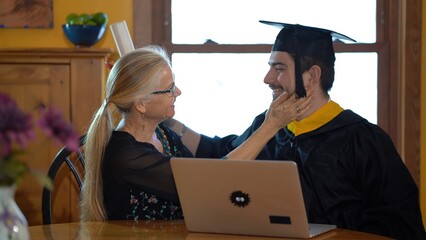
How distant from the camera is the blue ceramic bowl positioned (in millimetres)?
3945

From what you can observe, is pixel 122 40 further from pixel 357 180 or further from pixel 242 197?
pixel 242 197

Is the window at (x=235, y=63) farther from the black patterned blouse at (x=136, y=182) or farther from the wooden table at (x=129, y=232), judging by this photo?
the wooden table at (x=129, y=232)

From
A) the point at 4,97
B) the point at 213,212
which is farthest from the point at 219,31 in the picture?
the point at 4,97

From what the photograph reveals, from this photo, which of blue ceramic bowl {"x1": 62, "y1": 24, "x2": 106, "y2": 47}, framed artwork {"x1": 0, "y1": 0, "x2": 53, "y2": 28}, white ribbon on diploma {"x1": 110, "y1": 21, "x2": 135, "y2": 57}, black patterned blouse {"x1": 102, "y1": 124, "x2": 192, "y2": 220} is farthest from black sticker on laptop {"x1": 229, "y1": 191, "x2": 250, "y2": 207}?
framed artwork {"x1": 0, "y1": 0, "x2": 53, "y2": 28}

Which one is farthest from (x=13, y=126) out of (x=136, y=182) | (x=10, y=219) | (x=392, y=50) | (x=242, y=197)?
(x=392, y=50)

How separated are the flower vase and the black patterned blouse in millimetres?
1040

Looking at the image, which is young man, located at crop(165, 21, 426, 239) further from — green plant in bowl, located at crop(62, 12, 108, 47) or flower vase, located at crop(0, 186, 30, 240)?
flower vase, located at crop(0, 186, 30, 240)

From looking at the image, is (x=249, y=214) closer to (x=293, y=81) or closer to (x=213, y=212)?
(x=213, y=212)

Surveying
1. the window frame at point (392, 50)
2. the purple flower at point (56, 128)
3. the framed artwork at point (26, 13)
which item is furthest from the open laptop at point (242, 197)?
the framed artwork at point (26, 13)

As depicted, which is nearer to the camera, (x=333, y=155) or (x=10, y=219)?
(x=10, y=219)

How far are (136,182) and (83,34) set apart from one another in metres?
1.44

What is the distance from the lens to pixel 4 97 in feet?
4.52

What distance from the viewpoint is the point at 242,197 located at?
7.34ft

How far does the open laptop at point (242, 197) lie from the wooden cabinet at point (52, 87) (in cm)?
171
